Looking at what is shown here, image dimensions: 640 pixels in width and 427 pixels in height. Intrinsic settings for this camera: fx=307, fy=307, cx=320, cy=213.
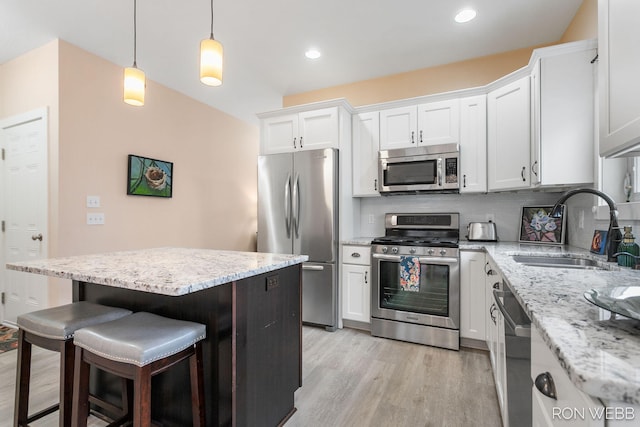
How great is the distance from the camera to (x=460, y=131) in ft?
9.85

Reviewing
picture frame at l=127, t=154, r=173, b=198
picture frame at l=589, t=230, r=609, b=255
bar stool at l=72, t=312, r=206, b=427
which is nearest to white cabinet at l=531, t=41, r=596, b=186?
picture frame at l=589, t=230, r=609, b=255

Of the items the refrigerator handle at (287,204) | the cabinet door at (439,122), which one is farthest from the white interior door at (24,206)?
the cabinet door at (439,122)

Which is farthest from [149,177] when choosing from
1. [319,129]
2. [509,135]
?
[509,135]

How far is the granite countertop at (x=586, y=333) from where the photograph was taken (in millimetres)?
473

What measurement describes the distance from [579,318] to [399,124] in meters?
2.77

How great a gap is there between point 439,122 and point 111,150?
133 inches

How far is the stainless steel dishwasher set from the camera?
1.06 meters

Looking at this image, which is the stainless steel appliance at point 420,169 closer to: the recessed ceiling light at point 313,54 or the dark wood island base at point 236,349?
the recessed ceiling light at point 313,54

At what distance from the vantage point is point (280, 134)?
3.55m

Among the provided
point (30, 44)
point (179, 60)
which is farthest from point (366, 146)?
point (30, 44)

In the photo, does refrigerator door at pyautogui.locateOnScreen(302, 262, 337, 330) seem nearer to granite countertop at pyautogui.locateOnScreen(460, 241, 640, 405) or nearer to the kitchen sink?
the kitchen sink

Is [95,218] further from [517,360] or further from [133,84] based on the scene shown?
[517,360]

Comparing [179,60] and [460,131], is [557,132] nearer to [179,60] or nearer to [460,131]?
[460,131]

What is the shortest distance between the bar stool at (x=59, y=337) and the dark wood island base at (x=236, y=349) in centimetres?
20
